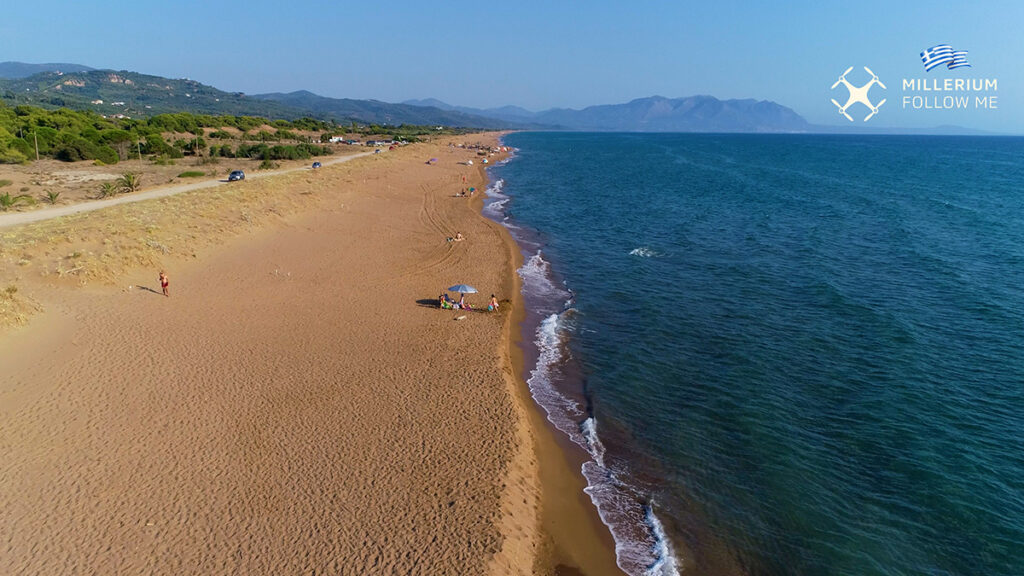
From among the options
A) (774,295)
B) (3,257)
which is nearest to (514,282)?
(774,295)

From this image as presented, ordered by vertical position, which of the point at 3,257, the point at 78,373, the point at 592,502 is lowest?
the point at 592,502

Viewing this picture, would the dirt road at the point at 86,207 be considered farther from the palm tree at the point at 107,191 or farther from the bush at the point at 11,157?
the bush at the point at 11,157

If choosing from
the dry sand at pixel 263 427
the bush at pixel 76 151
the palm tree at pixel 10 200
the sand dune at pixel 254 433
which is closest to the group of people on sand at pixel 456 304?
the dry sand at pixel 263 427

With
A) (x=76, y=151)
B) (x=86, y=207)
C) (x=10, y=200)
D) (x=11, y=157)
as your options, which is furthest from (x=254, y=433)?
Answer: (x=76, y=151)

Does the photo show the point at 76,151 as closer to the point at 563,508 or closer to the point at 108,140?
the point at 108,140

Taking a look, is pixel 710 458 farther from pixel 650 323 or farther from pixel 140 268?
pixel 140 268

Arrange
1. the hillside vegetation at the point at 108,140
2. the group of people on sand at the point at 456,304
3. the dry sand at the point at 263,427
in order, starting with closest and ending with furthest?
1. the dry sand at the point at 263,427
2. the group of people on sand at the point at 456,304
3. the hillside vegetation at the point at 108,140
